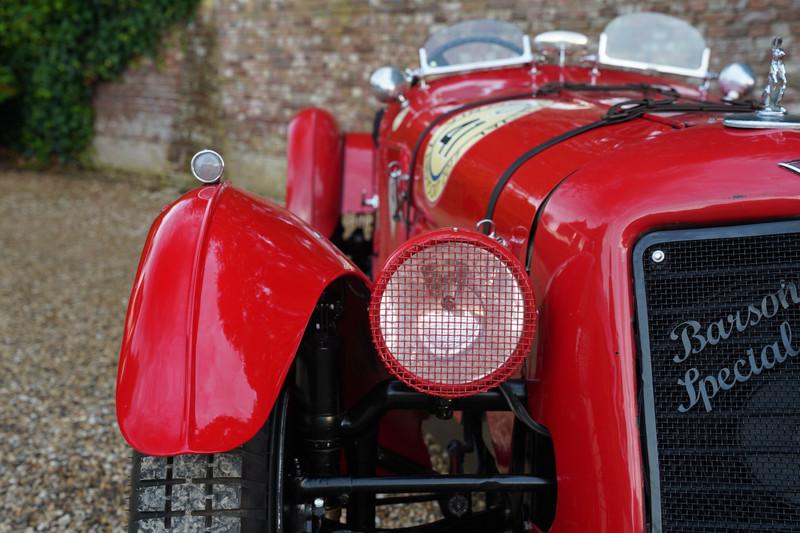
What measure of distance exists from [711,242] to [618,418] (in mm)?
374

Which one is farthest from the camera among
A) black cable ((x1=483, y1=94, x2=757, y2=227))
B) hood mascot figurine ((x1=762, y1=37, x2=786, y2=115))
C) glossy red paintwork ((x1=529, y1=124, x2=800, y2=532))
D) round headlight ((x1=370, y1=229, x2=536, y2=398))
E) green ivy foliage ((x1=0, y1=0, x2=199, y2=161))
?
green ivy foliage ((x1=0, y1=0, x2=199, y2=161))

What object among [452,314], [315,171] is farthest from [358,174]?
[452,314]

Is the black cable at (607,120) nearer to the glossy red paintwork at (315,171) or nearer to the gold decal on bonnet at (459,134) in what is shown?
the gold decal on bonnet at (459,134)

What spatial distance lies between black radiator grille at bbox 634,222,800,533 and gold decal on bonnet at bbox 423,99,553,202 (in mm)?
1055

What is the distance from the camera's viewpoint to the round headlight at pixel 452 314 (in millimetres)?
1683

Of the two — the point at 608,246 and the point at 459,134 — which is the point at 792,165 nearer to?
the point at 608,246

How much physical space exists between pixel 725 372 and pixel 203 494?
1.06 m

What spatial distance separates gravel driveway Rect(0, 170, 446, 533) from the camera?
3161 millimetres

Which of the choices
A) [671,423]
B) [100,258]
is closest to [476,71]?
[671,423]

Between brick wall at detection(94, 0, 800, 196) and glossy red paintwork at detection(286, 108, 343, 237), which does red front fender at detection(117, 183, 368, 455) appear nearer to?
glossy red paintwork at detection(286, 108, 343, 237)

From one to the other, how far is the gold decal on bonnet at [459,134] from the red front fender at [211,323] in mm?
803

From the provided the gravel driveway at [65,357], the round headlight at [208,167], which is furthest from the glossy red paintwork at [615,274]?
the gravel driveway at [65,357]

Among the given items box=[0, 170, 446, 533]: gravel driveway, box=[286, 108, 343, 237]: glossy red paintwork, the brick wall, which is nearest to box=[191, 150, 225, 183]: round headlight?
box=[0, 170, 446, 533]: gravel driveway

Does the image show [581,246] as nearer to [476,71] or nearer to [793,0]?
[476,71]
